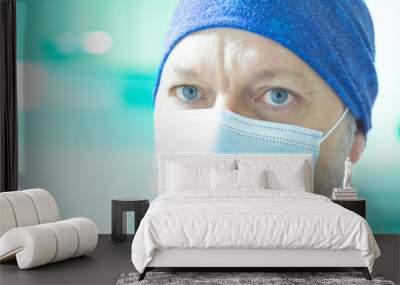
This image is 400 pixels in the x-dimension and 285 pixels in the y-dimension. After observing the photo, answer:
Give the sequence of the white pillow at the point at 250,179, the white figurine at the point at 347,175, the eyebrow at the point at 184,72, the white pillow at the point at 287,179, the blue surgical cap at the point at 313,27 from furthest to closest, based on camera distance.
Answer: the eyebrow at the point at 184,72, the blue surgical cap at the point at 313,27, the white figurine at the point at 347,175, the white pillow at the point at 287,179, the white pillow at the point at 250,179

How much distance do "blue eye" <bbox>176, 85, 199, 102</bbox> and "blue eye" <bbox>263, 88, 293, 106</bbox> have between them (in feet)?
2.39

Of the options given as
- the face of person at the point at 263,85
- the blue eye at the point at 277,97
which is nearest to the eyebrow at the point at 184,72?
A: the face of person at the point at 263,85

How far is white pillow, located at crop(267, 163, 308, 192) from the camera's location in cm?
586

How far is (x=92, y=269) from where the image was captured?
4750 mm

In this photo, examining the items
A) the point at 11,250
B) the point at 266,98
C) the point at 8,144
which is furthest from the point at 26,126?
the point at 266,98

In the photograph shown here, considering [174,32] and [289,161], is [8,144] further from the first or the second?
[289,161]

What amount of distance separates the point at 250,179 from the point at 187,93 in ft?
4.04

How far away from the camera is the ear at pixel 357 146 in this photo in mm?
6393

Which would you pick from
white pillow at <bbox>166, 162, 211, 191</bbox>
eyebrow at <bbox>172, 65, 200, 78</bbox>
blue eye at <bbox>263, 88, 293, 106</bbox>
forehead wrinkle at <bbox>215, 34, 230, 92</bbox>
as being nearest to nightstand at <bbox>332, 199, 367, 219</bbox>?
blue eye at <bbox>263, 88, 293, 106</bbox>

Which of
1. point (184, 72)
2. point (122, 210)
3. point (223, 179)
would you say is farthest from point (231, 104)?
point (122, 210)

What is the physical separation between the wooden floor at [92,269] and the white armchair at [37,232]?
79 mm

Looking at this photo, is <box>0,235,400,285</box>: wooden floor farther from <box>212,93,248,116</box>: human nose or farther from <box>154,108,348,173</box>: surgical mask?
<box>212,93,248,116</box>: human nose

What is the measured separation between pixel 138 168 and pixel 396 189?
2.73 meters

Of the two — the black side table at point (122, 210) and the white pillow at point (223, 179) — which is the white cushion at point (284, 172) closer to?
the white pillow at point (223, 179)
